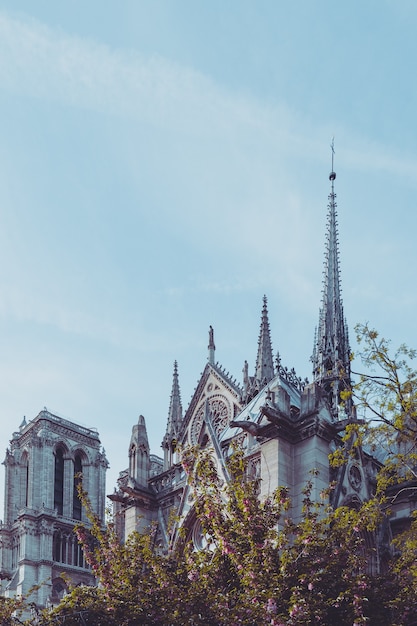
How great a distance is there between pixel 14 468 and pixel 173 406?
41813mm

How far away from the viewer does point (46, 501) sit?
7738cm

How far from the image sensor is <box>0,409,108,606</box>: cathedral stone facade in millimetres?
74750

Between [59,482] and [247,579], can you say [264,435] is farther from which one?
[59,482]

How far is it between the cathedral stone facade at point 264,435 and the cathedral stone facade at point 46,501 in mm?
37680

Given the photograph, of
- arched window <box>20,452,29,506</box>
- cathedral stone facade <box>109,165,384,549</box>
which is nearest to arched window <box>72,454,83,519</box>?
arched window <box>20,452,29,506</box>

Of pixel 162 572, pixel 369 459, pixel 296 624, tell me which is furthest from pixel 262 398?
pixel 296 624

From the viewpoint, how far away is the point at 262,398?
93.5 ft

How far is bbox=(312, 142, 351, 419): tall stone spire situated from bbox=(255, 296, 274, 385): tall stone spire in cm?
209

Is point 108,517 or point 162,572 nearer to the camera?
point 162,572

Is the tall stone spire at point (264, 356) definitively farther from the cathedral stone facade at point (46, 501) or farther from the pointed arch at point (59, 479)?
the pointed arch at point (59, 479)

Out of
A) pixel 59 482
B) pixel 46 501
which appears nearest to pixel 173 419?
pixel 46 501

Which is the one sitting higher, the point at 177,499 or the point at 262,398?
the point at 262,398

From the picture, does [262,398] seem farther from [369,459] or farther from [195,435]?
[195,435]

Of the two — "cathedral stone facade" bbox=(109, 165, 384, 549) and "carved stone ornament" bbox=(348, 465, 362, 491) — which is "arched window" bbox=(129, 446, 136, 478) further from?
"carved stone ornament" bbox=(348, 465, 362, 491)
